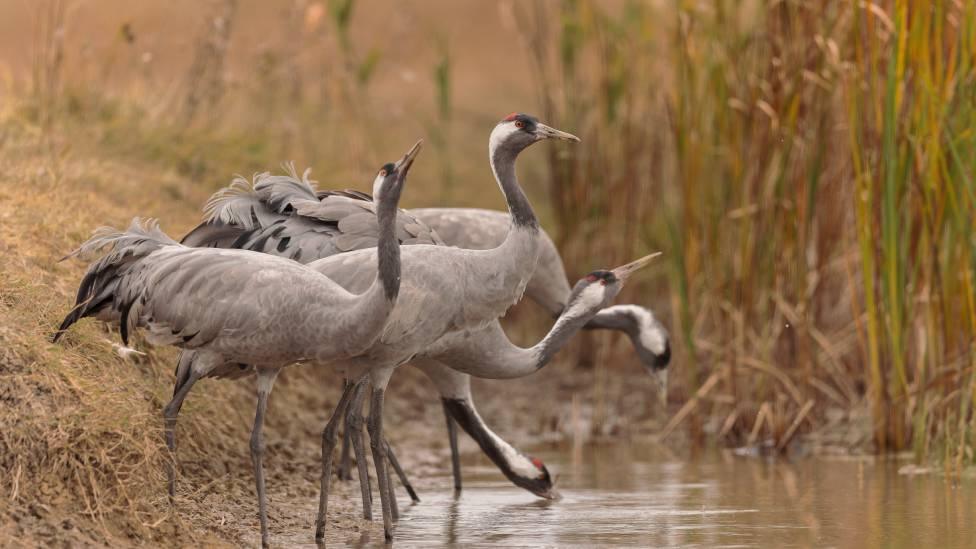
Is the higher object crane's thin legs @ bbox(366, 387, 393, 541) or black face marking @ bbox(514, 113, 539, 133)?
black face marking @ bbox(514, 113, 539, 133)

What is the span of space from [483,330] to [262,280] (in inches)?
54.3

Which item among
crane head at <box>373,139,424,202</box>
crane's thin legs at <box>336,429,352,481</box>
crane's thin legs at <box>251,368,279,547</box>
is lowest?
crane's thin legs at <box>336,429,352,481</box>

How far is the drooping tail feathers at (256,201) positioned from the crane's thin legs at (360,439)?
94 centimetres

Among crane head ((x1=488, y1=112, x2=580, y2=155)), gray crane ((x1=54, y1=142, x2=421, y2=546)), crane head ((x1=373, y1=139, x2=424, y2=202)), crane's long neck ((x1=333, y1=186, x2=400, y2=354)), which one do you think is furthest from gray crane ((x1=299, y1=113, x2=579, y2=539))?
crane head ((x1=373, y1=139, x2=424, y2=202))

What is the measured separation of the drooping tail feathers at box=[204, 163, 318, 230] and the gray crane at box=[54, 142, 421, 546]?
84cm

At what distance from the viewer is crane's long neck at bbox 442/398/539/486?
6.83m

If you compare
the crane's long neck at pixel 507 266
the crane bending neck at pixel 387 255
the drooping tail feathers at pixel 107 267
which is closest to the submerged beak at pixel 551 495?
the crane's long neck at pixel 507 266

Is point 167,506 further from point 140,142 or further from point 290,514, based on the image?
point 140,142

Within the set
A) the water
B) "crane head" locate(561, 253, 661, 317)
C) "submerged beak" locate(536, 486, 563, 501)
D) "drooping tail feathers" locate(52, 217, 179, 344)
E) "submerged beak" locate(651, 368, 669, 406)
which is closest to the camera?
the water

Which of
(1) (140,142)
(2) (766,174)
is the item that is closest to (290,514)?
(2) (766,174)

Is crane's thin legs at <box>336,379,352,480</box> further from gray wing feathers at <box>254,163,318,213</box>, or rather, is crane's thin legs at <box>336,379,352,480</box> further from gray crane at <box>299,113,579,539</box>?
gray wing feathers at <box>254,163,318,213</box>

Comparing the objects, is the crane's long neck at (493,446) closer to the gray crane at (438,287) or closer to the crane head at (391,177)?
the gray crane at (438,287)

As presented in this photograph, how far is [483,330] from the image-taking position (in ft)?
22.2

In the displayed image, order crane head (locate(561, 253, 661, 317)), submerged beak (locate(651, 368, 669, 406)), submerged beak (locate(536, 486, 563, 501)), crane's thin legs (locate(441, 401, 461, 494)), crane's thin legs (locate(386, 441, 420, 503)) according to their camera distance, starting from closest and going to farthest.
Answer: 1. submerged beak (locate(536, 486, 563, 501))
2. crane head (locate(561, 253, 661, 317))
3. crane's thin legs (locate(386, 441, 420, 503))
4. crane's thin legs (locate(441, 401, 461, 494))
5. submerged beak (locate(651, 368, 669, 406))
